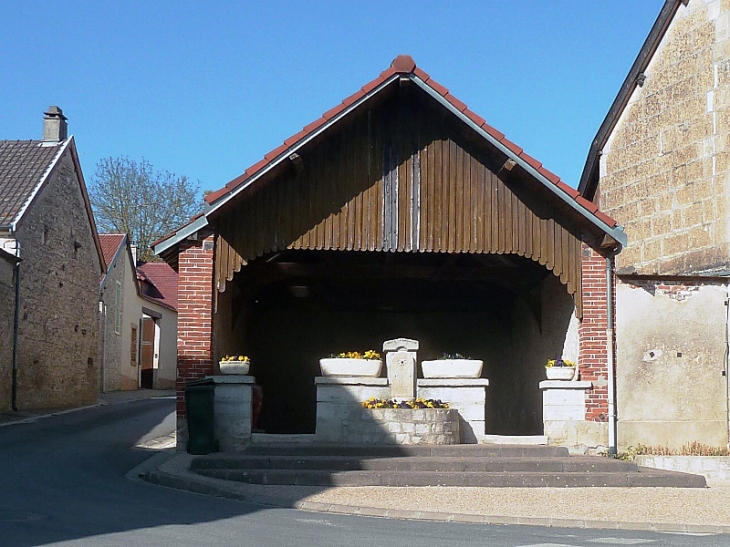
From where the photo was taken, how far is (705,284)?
48.2 feet

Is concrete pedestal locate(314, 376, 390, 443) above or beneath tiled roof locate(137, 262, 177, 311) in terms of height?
beneath

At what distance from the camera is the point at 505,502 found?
1042 centimetres

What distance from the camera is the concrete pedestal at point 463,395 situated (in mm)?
13945

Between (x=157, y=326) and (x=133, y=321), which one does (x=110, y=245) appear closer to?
(x=133, y=321)

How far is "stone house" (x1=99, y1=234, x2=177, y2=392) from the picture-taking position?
32656mm

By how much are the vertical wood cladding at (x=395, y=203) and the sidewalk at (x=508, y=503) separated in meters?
3.60

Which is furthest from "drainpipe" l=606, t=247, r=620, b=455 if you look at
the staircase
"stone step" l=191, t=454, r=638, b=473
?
"stone step" l=191, t=454, r=638, b=473

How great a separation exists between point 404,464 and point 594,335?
378 centimetres

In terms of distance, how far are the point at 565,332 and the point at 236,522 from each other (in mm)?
7840

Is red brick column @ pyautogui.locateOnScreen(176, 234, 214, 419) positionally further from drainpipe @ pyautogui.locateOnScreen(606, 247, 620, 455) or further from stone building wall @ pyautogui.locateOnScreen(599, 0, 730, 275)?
stone building wall @ pyautogui.locateOnScreen(599, 0, 730, 275)

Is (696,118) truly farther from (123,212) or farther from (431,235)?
(123,212)

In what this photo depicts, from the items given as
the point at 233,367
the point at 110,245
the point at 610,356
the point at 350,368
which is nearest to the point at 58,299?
the point at 110,245

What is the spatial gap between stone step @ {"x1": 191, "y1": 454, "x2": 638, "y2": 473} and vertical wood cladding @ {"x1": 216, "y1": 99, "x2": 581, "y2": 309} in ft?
9.09

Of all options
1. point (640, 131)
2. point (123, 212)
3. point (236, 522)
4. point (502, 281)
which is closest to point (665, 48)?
point (640, 131)
